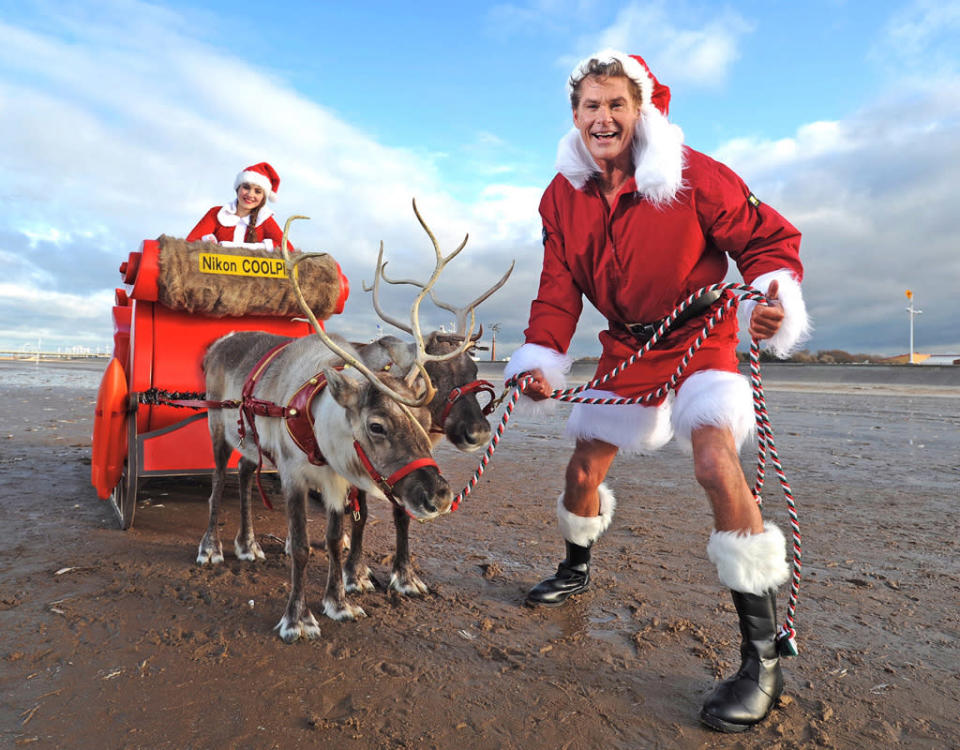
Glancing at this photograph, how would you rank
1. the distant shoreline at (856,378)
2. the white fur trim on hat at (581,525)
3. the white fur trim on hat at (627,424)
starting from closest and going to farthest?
1. the white fur trim on hat at (627,424)
2. the white fur trim on hat at (581,525)
3. the distant shoreline at (856,378)

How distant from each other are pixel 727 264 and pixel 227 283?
3855 millimetres

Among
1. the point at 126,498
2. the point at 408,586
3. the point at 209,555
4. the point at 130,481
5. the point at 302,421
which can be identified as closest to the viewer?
the point at 302,421

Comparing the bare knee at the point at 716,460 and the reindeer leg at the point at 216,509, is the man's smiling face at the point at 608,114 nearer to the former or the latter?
the bare knee at the point at 716,460

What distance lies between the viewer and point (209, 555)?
4270mm

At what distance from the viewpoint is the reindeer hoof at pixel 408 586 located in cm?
373

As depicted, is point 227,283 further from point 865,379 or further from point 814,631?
point 865,379

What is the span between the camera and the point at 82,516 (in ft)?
17.2

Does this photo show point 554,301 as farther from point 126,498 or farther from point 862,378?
point 862,378

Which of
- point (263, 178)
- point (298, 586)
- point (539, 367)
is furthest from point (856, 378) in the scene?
point (298, 586)

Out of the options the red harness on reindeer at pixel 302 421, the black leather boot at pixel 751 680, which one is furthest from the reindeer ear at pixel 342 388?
the black leather boot at pixel 751 680

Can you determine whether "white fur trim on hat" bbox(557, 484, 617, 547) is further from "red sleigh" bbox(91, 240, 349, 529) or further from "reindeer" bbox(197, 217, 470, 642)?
"red sleigh" bbox(91, 240, 349, 529)

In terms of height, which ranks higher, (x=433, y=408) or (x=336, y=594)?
(x=433, y=408)

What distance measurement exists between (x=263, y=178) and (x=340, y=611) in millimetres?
4930

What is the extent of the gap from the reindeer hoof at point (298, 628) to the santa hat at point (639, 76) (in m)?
3.09
